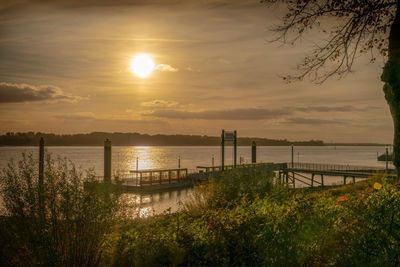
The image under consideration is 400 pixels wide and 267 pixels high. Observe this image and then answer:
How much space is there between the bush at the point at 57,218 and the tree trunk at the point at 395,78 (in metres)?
6.33

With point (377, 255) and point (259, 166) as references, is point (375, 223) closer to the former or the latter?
point (377, 255)

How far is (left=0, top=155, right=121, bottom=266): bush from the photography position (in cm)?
550

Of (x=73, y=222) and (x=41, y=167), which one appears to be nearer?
(x=73, y=222)

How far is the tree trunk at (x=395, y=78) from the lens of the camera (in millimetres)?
7473

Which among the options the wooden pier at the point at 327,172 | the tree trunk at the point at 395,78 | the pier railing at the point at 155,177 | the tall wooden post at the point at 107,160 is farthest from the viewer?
the wooden pier at the point at 327,172

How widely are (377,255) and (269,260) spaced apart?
1243 mm

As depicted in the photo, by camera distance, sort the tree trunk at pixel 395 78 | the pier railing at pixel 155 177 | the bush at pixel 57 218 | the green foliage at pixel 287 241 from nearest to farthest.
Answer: the green foliage at pixel 287 241 → the bush at pixel 57 218 → the tree trunk at pixel 395 78 → the pier railing at pixel 155 177

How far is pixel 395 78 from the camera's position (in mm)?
7449

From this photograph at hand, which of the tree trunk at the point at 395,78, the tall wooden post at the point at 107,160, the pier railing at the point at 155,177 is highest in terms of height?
the tree trunk at the point at 395,78

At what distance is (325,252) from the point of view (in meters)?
4.70

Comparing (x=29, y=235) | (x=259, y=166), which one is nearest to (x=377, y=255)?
(x=29, y=235)

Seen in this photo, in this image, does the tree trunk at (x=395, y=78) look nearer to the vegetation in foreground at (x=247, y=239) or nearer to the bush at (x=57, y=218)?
the vegetation in foreground at (x=247, y=239)

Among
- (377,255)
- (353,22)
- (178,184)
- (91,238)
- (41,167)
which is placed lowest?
(178,184)

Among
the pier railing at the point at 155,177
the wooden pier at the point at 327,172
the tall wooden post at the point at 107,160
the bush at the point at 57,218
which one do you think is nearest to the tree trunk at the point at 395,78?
the bush at the point at 57,218
